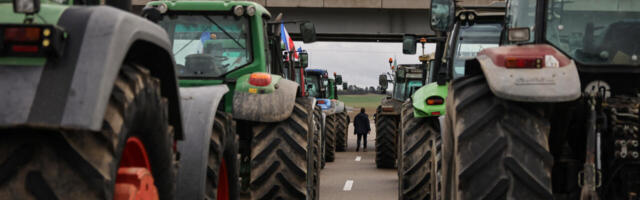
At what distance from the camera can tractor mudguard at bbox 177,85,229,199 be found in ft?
19.1

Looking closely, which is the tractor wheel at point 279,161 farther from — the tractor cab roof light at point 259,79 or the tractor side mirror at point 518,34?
the tractor side mirror at point 518,34

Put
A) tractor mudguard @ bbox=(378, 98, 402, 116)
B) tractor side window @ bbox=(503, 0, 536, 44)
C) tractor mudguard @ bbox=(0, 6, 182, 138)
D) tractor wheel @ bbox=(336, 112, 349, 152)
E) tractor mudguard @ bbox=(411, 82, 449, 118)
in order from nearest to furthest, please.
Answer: tractor mudguard @ bbox=(0, 6, 182, 138)
tractor side window @ bbox=(503, 0, 536, 44)
tractor mudguard @ bbox=(411, 82, 449, 118)
tractor mudguard @ bbox=(378, 98, 402, 116)
tractor wheel @ bbox=(336, 112, 349, 152)

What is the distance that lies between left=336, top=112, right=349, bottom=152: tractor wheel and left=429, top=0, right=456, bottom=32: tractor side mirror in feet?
65.1

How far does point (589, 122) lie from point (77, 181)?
3356mm

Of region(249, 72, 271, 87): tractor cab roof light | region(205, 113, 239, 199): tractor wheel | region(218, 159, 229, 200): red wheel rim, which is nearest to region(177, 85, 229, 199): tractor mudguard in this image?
region(205, 113, 239, 199): tractor wheel

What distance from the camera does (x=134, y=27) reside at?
12.2 ft

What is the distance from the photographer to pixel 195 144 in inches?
234

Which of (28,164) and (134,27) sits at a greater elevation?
(134,27)

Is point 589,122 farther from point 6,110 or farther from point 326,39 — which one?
point 326,39

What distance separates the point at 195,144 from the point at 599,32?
2.74 m

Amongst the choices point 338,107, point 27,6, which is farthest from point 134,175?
point 338,107

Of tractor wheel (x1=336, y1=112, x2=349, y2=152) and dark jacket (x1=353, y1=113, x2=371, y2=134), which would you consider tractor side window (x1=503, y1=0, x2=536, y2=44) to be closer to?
tractor wheel (x1=336, y1=112, x2=349, y2=152)

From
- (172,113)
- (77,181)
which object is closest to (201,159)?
(172,113)

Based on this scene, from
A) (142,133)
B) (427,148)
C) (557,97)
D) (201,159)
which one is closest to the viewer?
(142,133)
